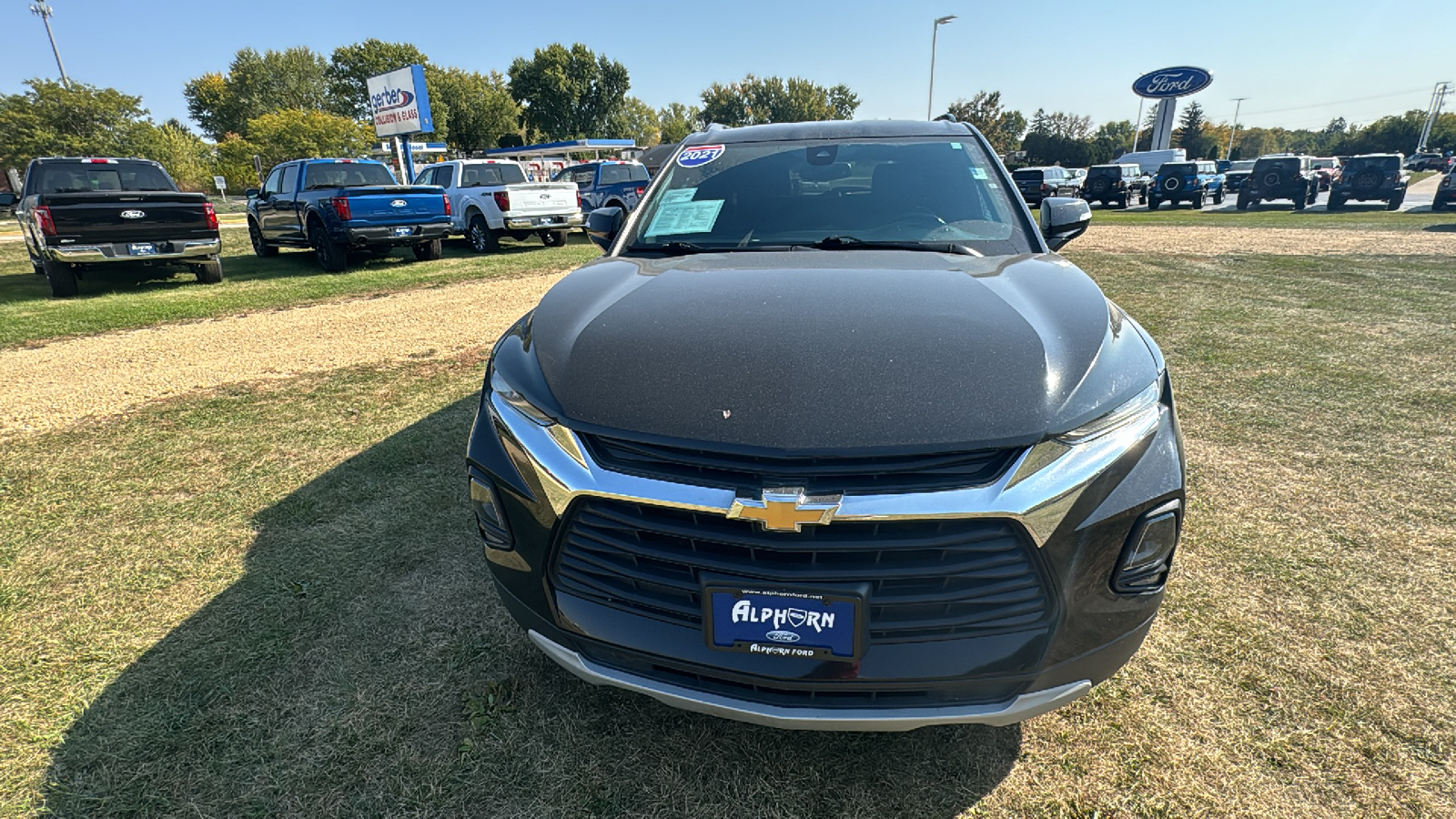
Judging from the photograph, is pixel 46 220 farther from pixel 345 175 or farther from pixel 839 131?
pixel 839 131

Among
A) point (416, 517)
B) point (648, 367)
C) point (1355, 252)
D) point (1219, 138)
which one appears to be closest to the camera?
point (648, 367)

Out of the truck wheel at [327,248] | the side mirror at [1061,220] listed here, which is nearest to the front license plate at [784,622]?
the side mirror at [1061,220]

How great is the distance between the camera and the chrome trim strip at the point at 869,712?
1.46m

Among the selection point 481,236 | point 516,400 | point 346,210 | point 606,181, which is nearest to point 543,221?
point 481,236

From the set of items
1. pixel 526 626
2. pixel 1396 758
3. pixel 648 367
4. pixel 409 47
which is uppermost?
pixel 409 47

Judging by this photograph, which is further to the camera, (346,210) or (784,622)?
(346,210)

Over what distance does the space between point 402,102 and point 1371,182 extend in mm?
33884

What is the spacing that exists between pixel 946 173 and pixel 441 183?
1414 centimetres

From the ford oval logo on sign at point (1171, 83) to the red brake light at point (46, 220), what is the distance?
5595 cm

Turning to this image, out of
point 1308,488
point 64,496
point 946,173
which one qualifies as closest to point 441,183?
point 64,496

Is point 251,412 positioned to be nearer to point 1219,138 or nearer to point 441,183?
point 441,183

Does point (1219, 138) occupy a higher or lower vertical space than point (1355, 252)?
higher

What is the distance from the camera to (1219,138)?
329ft

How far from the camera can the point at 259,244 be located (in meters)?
13.3
